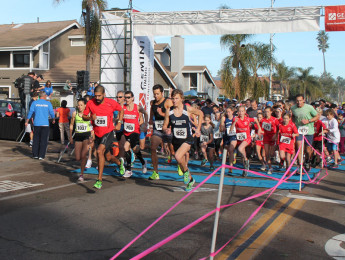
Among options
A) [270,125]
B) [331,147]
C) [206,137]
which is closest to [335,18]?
[331,147]

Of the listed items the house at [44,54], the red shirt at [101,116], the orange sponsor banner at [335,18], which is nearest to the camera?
the red shirt at [101,116]

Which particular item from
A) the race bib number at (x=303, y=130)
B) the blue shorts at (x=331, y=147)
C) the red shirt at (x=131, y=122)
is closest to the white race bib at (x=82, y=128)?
the red shirt at (x=131, y=122)

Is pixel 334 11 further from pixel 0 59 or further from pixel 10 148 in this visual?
pixel 0 59

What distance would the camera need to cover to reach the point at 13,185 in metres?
8.96

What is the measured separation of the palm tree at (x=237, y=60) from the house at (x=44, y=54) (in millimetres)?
10652

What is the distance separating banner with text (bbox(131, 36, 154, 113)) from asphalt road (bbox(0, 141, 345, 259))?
861cm

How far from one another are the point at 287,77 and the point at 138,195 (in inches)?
2805

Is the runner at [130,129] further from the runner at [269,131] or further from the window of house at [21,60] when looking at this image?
the window of house at [21,60]

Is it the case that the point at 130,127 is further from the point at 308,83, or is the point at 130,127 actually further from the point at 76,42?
the point at 308,83

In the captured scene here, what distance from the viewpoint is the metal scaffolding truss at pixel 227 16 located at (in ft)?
50.5

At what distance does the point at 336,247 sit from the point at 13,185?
263 inches

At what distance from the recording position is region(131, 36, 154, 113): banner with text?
58.9 ft

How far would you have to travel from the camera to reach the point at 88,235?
5383 mm

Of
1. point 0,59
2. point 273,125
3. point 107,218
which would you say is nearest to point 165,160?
point 273,125
